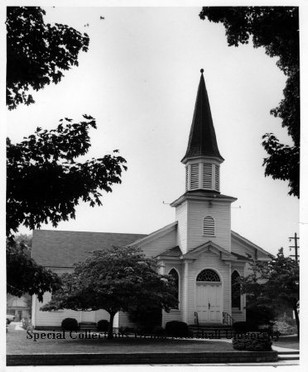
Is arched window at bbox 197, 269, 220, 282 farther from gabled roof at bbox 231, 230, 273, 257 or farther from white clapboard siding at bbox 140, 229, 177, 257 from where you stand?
white clapboard siding at bbox 140, 229, 177, 257

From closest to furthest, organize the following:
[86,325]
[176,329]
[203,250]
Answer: [176,329], [86,325], [203,250]

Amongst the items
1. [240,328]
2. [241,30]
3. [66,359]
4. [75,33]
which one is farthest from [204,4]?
[240,328]

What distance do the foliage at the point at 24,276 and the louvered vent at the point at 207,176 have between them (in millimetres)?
15432

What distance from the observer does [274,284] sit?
67.7ft

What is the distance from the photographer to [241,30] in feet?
45.7

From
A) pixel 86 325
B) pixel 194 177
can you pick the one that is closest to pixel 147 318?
pixel 86 325

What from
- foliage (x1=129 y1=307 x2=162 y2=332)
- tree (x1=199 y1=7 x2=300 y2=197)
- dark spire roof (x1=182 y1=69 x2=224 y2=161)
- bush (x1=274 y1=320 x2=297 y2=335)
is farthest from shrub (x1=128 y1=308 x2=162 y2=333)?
tree (x1=199 y1=7 x2=300 y2=197)

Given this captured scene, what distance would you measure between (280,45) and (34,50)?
5.97 m

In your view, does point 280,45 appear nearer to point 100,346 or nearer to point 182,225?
point 100,346

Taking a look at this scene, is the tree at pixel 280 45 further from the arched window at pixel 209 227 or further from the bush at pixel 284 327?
the arched window at pixel 209 227

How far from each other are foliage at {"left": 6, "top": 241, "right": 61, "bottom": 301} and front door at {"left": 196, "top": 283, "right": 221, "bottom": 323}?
1361 centimetres

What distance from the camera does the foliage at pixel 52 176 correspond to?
12219 mm

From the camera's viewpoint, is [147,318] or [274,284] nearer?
[274,284]

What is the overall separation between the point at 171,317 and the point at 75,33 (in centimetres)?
1506
